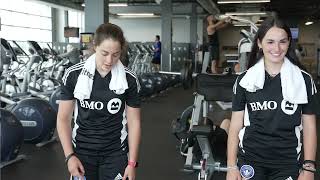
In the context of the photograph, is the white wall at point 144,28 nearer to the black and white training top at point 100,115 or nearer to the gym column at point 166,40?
the gym column at point 166,40

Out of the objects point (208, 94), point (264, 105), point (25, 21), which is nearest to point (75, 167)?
point (264, 105)

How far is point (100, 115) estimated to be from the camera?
1672mm

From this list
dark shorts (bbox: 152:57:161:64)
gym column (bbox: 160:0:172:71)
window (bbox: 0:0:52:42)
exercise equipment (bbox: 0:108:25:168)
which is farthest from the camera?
window (bbox: 0:0:52:42)

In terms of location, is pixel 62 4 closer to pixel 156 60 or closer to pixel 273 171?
pixel 156 60

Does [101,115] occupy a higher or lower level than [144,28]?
lower

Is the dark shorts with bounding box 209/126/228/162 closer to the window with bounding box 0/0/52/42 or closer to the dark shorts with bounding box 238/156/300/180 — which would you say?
the dark shorts with bounding box 238/156/300/180

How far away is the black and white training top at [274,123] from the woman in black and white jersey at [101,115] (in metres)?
0.50

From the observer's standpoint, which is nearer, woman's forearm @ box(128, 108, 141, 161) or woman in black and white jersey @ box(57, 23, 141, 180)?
woman in black and white jersey @ box(57, 23, 141, 180)

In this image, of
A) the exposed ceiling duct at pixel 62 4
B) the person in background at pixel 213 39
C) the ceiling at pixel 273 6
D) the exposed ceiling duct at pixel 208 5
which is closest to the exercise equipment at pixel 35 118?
the person in background at pixel 213 39

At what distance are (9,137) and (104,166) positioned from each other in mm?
2591

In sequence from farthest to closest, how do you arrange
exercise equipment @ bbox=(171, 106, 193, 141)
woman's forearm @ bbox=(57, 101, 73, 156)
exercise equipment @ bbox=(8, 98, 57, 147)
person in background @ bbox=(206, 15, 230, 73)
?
person in background @ bbox=(206, 15, 230, 73)
exercise equipment @ bbox=(8, 98, 57, 147)
exercise equipment @ bbox=(171, 106, 193, 141)
woman's forearm @ bbox=(57, 101, 73, 156)

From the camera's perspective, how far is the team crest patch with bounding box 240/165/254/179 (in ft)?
5.18

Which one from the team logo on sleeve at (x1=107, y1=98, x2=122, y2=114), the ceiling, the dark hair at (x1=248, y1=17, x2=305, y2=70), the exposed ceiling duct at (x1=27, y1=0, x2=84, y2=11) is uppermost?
the ceiling

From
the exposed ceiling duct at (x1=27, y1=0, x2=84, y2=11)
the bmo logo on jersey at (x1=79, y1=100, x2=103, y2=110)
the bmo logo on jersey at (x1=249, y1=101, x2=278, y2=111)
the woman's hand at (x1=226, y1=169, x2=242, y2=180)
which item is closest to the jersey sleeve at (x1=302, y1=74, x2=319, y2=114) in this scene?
the bmo logo on jersey at (x1=249, y1=101, x2=278, y2=111)
